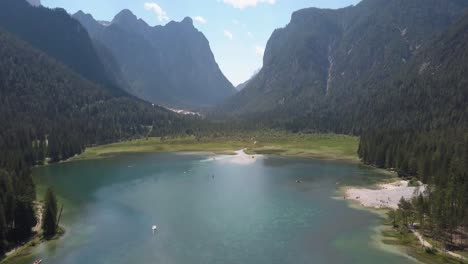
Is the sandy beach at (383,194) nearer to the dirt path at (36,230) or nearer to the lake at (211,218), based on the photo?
the lake at (211,218)

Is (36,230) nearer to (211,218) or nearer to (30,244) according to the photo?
(30,244)

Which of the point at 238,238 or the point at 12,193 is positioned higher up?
Answer: the point at 12,193

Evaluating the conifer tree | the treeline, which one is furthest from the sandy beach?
the conifer tree

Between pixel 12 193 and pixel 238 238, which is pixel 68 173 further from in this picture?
pixel 238 238

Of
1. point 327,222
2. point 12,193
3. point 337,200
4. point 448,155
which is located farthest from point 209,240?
point 448,155

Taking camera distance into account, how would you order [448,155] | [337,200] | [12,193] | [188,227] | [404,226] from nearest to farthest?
[12,193] < [404,226] < [188,227] < [337,200] < [448,155]

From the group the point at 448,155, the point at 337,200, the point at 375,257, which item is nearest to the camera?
the point at 375,257

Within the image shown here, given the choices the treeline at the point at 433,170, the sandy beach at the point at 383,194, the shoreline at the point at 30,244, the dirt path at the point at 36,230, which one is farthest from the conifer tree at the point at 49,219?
the sandy beach at the point at 383,194
